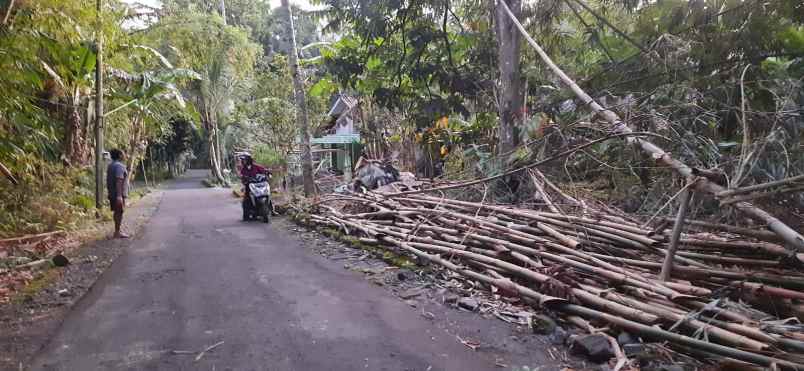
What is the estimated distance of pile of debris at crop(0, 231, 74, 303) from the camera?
5.32 metres

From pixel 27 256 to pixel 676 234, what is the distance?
304 inches

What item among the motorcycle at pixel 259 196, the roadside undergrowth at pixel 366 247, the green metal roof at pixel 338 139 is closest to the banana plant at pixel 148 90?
the motorcycle at pixel 259 196

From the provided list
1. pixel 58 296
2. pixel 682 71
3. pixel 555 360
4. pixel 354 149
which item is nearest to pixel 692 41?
pixel 682 71

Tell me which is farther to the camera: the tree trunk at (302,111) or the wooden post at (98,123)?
the tree trunk at (302,111)

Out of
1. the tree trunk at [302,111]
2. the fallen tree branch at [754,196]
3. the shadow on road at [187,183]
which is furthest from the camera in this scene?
the shadow on road at [187,183]

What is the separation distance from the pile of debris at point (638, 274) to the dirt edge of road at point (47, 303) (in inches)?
137

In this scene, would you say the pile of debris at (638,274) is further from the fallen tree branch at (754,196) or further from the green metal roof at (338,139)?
the green metal roof at (338,139)

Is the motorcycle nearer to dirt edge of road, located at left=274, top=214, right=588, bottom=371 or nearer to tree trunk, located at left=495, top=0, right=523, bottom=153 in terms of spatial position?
dirt edge of road, located at left=274, top=214, right=588, bottom=371

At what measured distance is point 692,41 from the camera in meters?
6.12

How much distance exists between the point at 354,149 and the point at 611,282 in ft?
65.1

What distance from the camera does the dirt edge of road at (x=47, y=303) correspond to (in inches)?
136

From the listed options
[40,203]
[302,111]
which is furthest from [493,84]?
[40,203]

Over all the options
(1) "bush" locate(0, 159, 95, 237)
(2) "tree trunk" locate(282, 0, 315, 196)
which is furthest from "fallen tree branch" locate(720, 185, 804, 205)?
(1) "bush" locate(0, 159, 95, 237)

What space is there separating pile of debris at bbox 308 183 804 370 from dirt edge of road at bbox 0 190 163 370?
3.49m
